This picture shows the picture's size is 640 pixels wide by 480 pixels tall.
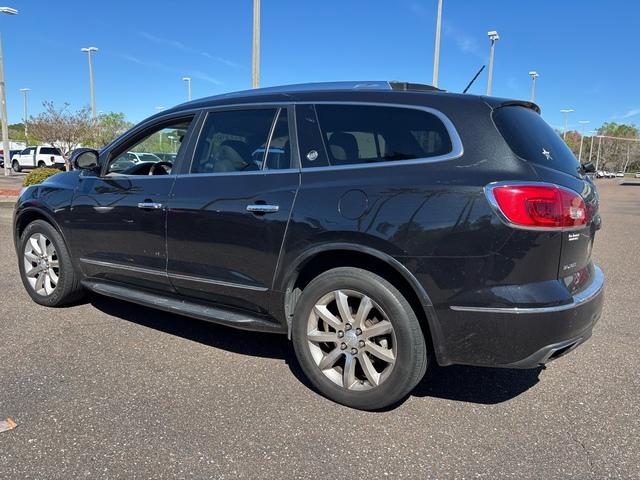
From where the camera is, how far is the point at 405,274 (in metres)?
2.77

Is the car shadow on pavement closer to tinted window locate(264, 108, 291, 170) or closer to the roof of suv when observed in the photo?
tinted window locate(264, 108, 291, 170)

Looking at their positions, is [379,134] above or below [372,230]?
above

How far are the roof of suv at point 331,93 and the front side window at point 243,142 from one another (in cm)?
10

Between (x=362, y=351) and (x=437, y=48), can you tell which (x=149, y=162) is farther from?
(x=437, y=48)

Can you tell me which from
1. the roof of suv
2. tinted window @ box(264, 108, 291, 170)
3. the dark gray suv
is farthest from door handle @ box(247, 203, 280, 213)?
the roof of suv

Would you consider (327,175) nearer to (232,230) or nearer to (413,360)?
(232,230)

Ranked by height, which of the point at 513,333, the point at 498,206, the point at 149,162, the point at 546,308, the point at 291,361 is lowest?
the point at 291,361

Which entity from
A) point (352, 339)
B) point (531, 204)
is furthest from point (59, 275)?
point (531, 204)

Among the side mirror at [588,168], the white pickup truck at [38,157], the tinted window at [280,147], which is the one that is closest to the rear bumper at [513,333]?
the side mirror at [588,168]

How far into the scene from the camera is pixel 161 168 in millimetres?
4348

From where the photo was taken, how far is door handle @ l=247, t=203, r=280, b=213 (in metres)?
3.19

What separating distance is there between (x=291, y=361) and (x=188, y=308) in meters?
0.82

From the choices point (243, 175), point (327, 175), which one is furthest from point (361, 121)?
point (243, 175)

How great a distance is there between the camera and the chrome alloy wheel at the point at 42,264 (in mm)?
4722
